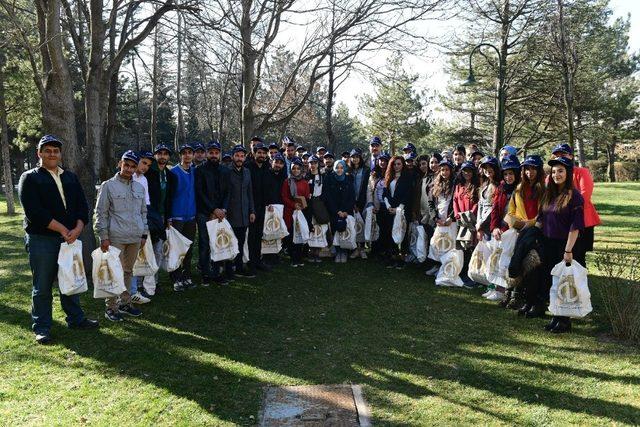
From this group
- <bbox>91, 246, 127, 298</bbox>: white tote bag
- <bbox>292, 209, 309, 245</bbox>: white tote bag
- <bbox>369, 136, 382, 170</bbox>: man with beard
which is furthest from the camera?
<bbox>369, 136, 382, 170</bbox>: man with beard

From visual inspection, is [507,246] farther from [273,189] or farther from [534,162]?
[273,189]

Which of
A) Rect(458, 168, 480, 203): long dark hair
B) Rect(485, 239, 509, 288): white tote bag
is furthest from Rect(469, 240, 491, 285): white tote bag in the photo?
Rect(458, 168, 480, 203): long dark hair

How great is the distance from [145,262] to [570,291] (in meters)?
5.23

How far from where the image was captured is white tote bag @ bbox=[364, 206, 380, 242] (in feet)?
31.2

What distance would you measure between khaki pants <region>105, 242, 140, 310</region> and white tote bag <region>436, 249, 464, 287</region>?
15.3ft

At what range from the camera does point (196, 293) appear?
7.34 m

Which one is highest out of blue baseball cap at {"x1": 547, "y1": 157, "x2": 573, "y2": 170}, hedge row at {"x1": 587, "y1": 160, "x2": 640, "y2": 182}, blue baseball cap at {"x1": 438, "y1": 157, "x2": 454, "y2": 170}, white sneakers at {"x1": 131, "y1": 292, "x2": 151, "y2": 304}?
hedge row at {"x1": 587, "y1": 160, "x2": 640, "y2": 182}

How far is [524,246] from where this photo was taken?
6172 mm

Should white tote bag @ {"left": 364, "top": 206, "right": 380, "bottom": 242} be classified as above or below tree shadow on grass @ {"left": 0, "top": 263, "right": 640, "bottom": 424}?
above

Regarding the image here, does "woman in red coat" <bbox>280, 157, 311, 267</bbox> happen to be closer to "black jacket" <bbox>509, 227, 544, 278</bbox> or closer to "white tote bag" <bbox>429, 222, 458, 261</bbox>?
"white tote bag" <bbox>429, 222, 458, 261</bbox>

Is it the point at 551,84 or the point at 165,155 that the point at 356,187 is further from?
the point at 551,84

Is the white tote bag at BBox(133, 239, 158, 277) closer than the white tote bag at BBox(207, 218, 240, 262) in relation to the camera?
Yes

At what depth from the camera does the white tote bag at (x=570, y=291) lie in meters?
5.46

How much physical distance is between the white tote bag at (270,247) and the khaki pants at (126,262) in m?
3.02
